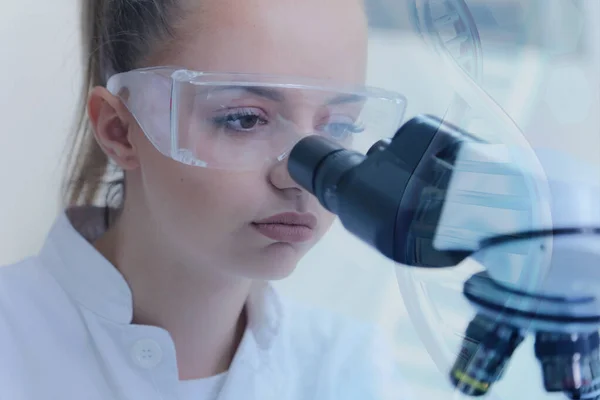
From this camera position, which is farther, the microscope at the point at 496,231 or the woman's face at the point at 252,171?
the woman's face at the point at 252,171

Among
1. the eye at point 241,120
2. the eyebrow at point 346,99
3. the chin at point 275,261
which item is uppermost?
the eyebrow at point 346,99

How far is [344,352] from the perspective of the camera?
1024 mm

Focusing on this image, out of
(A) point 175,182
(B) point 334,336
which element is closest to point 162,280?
(A) point 175,182

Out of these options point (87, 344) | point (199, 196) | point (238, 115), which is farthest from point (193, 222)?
point (87, 344)

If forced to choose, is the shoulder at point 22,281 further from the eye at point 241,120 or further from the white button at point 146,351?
the eye at point 241,120

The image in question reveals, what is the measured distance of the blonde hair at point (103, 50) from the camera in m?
0.77

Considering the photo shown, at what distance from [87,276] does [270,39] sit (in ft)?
1.29

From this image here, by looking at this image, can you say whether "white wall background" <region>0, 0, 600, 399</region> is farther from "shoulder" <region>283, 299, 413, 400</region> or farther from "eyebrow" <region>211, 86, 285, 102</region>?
"eyebrow" <region>211, 86, 285, 102</region>

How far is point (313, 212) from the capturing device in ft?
2.34

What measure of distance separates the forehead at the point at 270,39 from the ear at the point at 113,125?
0.33 feet

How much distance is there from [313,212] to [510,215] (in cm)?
32

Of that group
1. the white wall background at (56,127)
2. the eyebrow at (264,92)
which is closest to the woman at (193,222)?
the eyebrow at (264,92)

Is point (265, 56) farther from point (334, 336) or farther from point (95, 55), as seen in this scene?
point (334, 336)

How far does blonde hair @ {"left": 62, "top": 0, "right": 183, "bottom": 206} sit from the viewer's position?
2.54 ft
